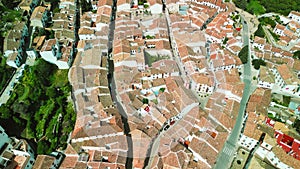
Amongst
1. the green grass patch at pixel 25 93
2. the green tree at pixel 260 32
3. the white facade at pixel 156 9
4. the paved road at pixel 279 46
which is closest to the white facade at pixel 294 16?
the paved road at pixel 279 46

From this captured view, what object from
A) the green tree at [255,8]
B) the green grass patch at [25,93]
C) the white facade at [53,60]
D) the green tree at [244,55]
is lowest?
the green grass patch at [25,93]

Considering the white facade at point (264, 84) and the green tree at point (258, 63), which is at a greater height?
the green tree at point (258, 63)

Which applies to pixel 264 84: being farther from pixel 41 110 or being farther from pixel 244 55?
pixel 41 110

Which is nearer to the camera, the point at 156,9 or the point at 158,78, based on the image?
the point at 158,78

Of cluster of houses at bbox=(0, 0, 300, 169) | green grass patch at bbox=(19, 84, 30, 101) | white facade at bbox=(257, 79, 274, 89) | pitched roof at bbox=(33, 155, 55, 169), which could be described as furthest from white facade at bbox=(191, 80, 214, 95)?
green grass patch at bbox=(19, 84, 30, 101)

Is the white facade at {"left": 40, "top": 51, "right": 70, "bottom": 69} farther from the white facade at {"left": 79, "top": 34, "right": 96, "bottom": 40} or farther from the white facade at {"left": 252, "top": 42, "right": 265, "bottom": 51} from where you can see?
the white facade at {"left": 252, "top": 42, "right": 265, "bottom": 51}

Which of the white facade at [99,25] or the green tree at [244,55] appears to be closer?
the green tree at [244,55]

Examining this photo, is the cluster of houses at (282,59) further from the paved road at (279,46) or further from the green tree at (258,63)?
the green tree at (258,63)

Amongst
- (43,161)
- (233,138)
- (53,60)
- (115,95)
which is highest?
(53,60)

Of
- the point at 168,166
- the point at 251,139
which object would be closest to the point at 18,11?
the point at 168,166

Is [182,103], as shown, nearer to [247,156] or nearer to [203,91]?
[203,91]

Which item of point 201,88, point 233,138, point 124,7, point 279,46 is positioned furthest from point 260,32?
point 124,7
